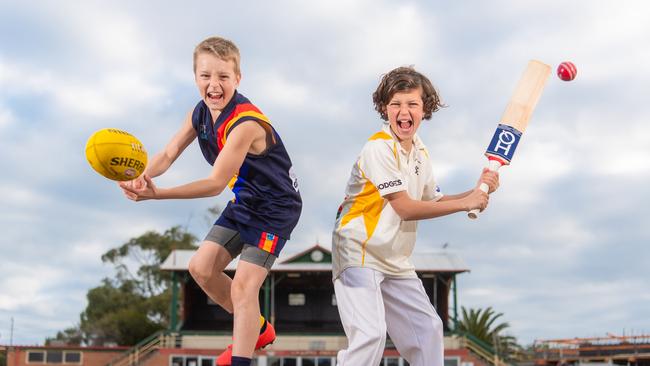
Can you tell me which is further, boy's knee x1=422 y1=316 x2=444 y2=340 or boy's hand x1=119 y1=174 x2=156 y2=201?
boy's knee x1=422 y1=316 x2=444 y2=340

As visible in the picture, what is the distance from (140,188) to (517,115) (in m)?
2.97

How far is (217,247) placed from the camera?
16.7 feet

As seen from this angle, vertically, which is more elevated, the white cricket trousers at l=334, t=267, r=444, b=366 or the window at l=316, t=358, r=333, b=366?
the white cricket trousers at l=334, t=267, r=444, b=366

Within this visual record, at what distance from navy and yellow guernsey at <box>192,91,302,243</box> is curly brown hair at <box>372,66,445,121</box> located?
80 cm

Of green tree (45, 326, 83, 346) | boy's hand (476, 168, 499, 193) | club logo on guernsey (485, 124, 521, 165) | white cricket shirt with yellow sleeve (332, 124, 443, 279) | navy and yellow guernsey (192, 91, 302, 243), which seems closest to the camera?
white cricket shirt with yellow sleeve (332, 124, 443, 279)

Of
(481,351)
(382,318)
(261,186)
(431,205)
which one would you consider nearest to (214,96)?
(261,186)

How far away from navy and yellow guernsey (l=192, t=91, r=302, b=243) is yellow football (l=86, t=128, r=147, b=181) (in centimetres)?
64

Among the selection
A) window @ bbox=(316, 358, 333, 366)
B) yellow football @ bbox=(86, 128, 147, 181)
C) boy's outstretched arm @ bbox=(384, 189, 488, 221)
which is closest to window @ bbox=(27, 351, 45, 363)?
window @ bbox=(316, 358, 333, 366)

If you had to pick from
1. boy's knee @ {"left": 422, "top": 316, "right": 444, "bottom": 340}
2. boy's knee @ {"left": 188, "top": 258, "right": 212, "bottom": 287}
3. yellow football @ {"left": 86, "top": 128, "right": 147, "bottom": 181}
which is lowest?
boy's knee @ {"left": 422, "top": 316, "right": 444, "bottom": 340}

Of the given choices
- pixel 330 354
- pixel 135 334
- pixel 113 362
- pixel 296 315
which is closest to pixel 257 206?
pixel 330 354

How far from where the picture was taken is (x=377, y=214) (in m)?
5.03

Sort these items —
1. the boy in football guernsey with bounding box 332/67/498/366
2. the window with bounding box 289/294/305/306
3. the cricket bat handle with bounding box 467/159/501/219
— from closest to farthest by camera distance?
the boy in football guernsey with bounding box 332/67/498/366, the cricket bat handle with bounding box 467/159/501/219, the window with bounding box 289/294/305/306

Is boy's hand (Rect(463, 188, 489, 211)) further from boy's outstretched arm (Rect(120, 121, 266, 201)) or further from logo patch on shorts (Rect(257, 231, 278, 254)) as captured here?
boy's outstretched arm (Rect(120, 121, 266, 201))

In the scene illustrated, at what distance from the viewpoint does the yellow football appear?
14.7ft
